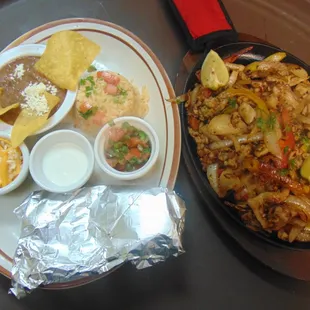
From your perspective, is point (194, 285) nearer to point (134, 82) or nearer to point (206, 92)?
point (206, 92)

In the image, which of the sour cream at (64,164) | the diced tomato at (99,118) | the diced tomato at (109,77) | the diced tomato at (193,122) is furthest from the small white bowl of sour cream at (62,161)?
the diced tomato at (193,122)

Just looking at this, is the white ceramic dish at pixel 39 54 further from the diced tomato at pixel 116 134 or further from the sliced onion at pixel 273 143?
the sliced onion at pixel 273 143

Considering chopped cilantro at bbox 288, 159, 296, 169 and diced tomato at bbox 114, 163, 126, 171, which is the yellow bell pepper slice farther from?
chopped cilantro at bbox 288, 159, 296, 169

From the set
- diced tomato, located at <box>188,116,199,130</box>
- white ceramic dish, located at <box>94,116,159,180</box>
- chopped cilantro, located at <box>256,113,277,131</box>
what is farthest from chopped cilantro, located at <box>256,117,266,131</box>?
white ceramic dish, located at <box>94,116,159,180</box>

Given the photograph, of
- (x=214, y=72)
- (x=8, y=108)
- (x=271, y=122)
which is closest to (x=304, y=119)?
(x=271, y=122)

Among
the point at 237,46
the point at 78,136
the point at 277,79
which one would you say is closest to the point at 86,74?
the point at 78,136

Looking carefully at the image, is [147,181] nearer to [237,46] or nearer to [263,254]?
[263,254]
